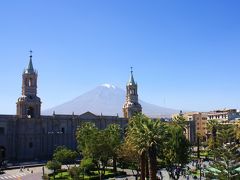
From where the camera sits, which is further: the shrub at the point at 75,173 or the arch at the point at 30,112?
the arch at the point at 30,112

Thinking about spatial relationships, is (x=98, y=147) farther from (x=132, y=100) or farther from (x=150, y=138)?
(x=132, y=100)

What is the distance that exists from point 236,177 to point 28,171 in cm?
4221

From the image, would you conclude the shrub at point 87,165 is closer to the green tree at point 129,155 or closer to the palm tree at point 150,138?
the green tree at point 129,155

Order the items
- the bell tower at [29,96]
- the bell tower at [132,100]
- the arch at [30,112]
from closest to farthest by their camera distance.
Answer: the bell tower at [29,96] < the arch at [30,112] < the bell tower at [132,100]

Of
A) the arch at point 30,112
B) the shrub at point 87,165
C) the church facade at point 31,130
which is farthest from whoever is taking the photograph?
the arch at point 30,112

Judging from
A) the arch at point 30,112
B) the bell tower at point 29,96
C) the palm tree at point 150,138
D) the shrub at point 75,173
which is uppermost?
the bell tower at point 29,96

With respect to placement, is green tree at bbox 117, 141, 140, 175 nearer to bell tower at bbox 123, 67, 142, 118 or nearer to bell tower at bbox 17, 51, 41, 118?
bell tower at bbox 17, 51, 41, 118

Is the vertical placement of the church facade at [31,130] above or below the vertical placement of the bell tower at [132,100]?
below

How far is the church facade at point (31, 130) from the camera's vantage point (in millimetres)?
80938

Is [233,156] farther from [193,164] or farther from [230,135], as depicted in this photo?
[193,164]

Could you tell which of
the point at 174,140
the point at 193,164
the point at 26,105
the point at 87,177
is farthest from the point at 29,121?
the point at 174,140

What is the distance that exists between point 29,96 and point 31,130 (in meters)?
7.38

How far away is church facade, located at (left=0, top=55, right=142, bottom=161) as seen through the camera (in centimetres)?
8094

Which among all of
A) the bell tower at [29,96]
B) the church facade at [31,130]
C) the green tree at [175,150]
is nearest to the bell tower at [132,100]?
the church facade at [31,130]
